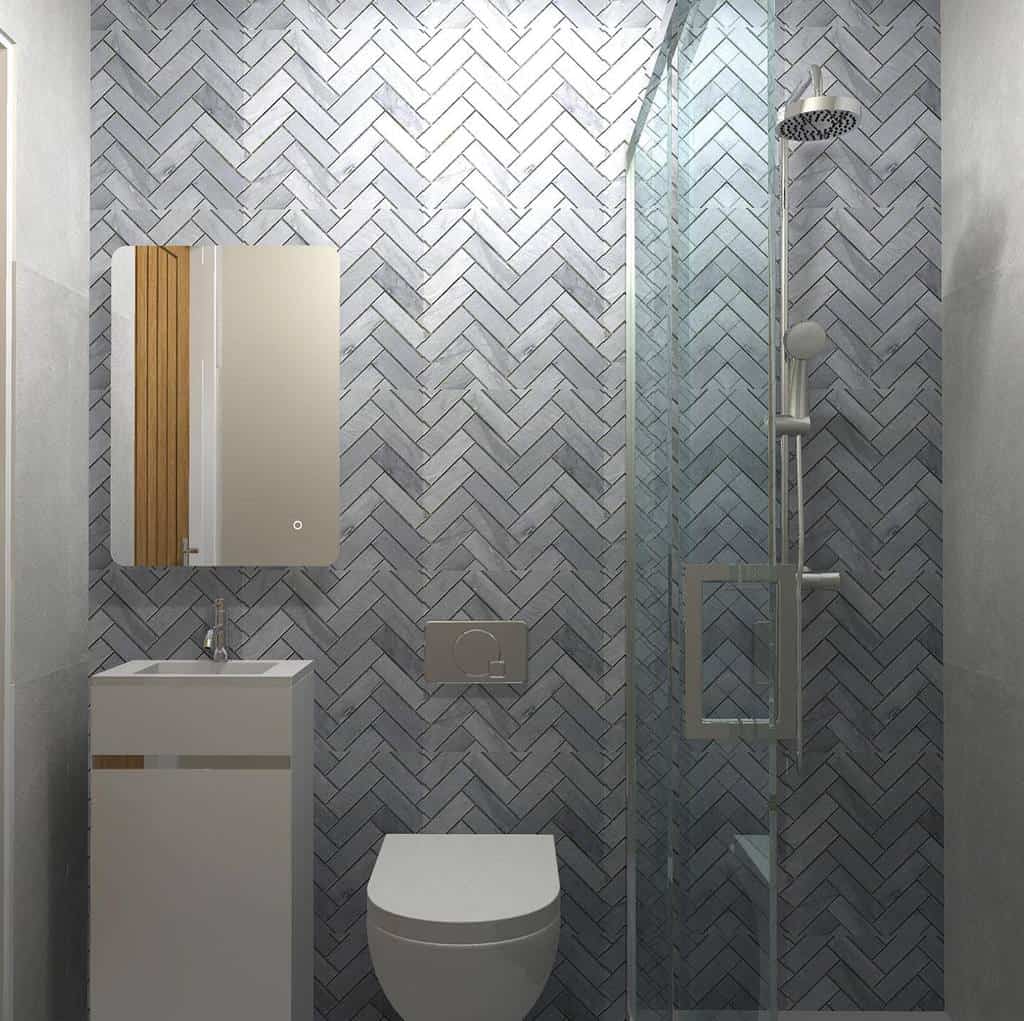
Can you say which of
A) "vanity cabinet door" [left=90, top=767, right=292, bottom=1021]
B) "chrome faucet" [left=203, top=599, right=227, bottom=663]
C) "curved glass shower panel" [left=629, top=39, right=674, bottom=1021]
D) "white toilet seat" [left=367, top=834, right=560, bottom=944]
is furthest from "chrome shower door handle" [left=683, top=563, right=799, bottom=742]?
"chrome faucet" [left=203, top=599, right=227, bottom=663]

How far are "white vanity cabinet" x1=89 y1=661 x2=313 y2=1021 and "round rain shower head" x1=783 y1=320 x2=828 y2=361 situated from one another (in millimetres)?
1339

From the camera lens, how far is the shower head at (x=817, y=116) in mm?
1900

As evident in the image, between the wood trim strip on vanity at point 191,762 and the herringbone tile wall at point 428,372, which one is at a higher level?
the herringbone tile wall at point 428,372

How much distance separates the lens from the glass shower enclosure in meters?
1.14

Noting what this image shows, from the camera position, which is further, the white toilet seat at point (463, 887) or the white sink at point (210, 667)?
the white sink at point (210, 667)

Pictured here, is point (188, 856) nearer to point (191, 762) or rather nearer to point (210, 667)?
point (191, 762)

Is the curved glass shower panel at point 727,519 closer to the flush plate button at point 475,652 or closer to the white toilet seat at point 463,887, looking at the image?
the white toilet seat at point 463,887

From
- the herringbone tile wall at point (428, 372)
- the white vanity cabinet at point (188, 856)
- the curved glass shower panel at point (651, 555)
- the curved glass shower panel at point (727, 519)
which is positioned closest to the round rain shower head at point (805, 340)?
the curved glass shower panel at point (651, 555)

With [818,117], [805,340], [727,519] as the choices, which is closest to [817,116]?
[818,117]

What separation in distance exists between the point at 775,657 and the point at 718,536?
0.64 ft

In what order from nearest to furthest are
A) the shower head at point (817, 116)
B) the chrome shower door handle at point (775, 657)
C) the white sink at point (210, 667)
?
the chrome shower door handle at point (775, 657), the shower head at point (817, 116), the white sink at point (210, 667)

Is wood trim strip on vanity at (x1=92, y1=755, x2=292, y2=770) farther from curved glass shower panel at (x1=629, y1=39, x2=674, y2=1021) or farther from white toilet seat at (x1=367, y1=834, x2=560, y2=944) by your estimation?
curved glass shower panel at (x1=629, y1=39, x2=674, y2=1021)
